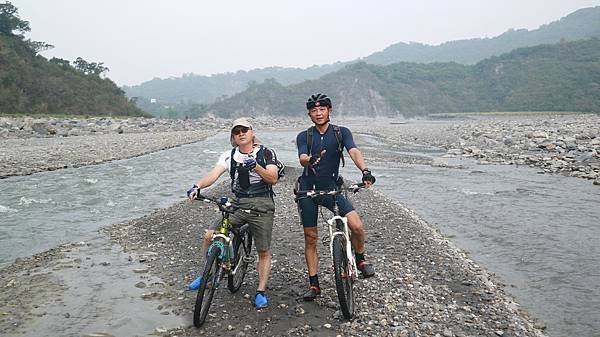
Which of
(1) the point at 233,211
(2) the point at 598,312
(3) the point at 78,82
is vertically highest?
(3) the point at 78,82

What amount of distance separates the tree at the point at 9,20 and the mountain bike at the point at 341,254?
276ft

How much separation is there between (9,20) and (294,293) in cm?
8411

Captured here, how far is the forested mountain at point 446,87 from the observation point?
113m

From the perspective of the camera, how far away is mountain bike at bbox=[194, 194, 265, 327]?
5.29 meters

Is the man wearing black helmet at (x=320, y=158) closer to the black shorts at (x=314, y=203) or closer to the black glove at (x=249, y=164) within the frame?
the black shorts at (x=314, y=203)

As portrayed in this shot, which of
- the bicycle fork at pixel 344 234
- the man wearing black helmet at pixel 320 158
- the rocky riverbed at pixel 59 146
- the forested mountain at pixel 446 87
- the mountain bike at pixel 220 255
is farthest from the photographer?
the forested mountain at pixel 446 87

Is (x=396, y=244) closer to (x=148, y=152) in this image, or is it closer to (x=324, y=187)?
(x=324, y=187)

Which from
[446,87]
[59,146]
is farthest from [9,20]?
[446,87]

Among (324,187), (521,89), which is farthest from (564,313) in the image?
(521,89)

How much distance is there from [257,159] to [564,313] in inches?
199

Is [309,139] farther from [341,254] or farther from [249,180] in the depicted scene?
[341,254]

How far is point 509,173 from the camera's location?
22125mm

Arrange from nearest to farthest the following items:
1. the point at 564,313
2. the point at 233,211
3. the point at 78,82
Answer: the point at 233,211 → the point at 564,313 → the point at 78,82

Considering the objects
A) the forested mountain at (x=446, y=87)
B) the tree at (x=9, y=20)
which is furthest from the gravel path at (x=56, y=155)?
the forested mountain at (x=446, y=87)
